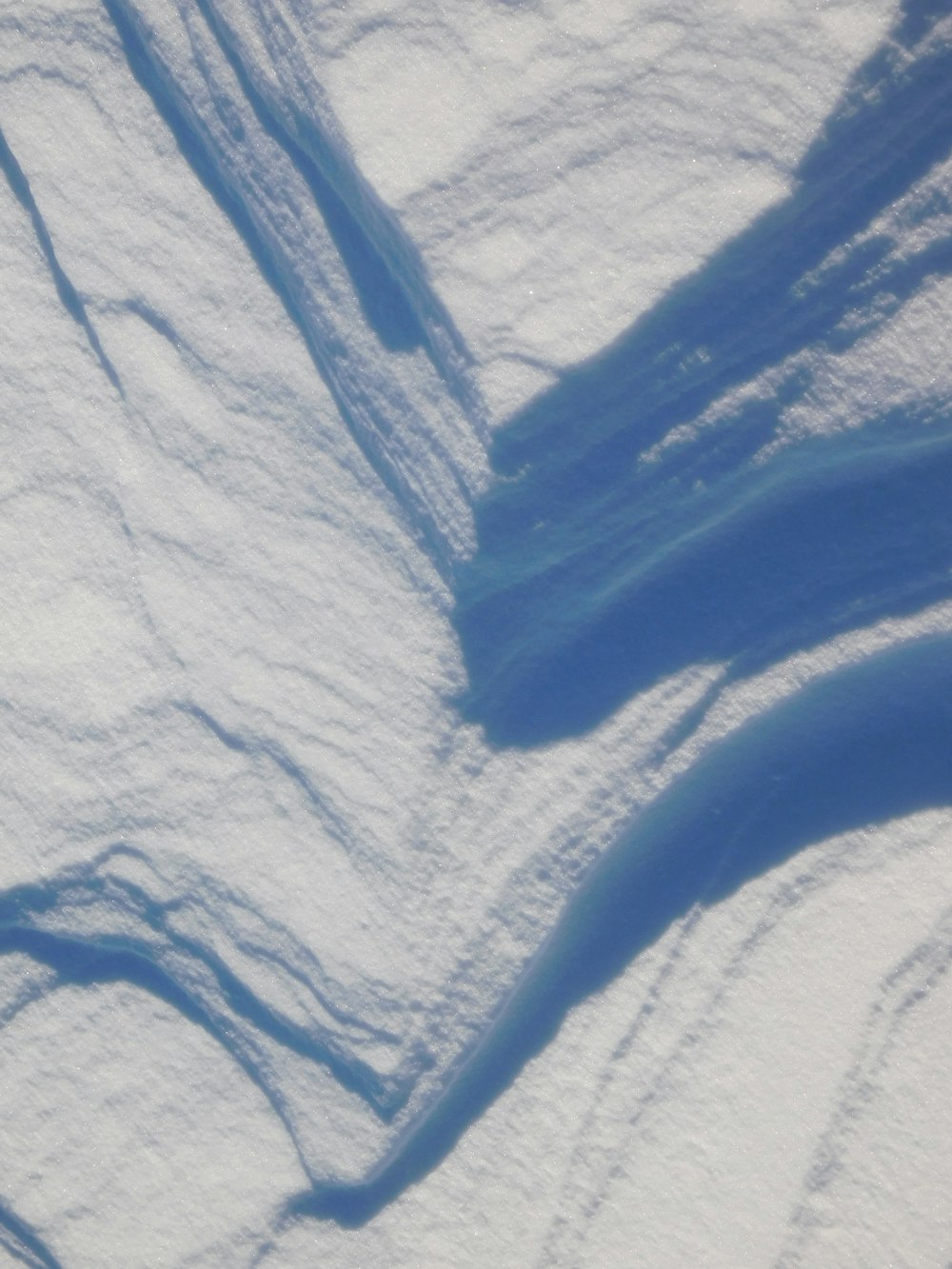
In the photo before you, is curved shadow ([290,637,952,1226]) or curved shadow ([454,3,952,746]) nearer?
curved shadow ([454,3,952,746])

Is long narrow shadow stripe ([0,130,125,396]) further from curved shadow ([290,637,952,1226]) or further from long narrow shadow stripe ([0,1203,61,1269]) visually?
long narrow shadow stripe ([0,1203,61,1269])

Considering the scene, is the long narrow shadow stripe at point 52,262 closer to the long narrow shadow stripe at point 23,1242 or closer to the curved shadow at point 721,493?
the curved shadow at point 721,493

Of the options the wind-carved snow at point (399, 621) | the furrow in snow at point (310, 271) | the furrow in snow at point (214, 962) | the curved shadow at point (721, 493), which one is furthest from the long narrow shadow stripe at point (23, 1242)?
the furrow in snow at point (310, 271)

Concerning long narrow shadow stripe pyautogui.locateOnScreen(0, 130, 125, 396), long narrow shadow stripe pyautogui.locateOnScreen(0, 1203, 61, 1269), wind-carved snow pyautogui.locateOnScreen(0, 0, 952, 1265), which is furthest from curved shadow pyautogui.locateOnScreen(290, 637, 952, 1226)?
long narrow shadow stripe pyautogui.locateOnScreen(0, 130, 125, 396)

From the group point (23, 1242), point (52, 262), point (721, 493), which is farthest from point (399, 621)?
point (23, 1242)

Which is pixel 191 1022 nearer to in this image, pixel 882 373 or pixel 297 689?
pixel 297 689

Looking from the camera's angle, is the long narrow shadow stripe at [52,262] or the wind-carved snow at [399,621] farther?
the long narrow shadow stripe at [52,262]

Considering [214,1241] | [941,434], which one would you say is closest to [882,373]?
[941,434]
